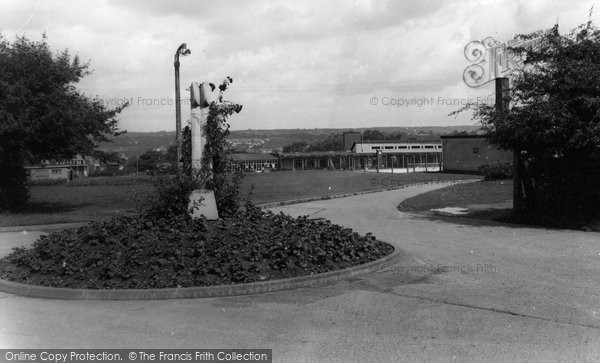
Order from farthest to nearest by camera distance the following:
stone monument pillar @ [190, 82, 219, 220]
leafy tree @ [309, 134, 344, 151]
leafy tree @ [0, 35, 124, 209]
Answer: leafy tree @ [309, 134, 344, 151] < leafy tree @ [0, 35, 124, 209] < stone monument pillar @ [190, 82, 219, 220]

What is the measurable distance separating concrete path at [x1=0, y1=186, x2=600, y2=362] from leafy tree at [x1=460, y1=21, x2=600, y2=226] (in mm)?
4430

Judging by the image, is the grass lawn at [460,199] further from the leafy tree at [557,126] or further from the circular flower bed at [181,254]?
the circular flower bed at [181,254]

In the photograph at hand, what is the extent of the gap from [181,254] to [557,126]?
927 cm

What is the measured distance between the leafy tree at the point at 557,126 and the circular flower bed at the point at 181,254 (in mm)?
5573

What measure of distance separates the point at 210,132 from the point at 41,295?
197 inches

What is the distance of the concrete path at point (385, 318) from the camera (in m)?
5.37

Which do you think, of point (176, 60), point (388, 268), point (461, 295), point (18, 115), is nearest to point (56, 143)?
point (18, 115)

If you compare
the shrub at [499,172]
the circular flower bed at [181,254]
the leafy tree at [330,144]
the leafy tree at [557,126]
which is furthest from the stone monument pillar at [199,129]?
the leafy tree at [330,144]

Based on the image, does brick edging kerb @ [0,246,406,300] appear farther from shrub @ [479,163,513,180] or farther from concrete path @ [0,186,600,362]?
shrub @ [479,163,513,180]

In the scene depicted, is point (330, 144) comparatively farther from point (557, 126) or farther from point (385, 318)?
point (385, 318)

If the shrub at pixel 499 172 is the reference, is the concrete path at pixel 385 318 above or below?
below

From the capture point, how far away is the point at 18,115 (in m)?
19.4

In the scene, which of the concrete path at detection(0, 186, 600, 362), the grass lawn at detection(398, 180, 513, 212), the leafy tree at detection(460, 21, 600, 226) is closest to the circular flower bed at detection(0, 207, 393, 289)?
the concrete path at detection(0, 186, 600, 362)

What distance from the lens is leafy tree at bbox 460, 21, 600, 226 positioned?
12.9 m
